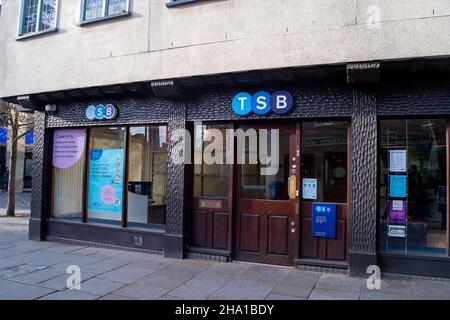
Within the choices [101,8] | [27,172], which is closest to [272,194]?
[101,8]

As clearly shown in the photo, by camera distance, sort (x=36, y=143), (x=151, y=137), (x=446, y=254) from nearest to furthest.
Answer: (x=446, y=254) → (x=151, y=137) → (x=36, y=143)

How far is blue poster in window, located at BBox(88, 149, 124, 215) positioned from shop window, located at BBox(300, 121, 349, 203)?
13.1 ft

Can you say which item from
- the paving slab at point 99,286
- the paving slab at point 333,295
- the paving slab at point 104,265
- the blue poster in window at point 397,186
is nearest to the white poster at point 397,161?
the blue poster in window at point 397,186

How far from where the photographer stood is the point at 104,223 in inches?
320

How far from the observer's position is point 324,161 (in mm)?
6359

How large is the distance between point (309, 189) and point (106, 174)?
4500 mm

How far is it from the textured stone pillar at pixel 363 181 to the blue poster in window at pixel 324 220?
1.13ft

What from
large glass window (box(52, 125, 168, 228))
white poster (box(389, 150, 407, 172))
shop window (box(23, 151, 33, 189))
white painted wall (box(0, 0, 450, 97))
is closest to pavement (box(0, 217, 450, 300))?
large glass window (box(52, 125, 168, 228))

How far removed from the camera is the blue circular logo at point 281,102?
630cm

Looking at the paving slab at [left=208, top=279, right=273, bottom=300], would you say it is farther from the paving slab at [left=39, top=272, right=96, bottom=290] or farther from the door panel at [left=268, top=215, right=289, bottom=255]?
the paving slab at [left=39, top=272, right=96, bottom=290]

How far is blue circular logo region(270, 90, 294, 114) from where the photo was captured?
630cm
